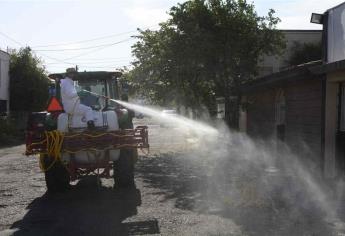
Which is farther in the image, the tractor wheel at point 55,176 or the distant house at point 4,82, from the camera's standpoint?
the distant house at point 4,82

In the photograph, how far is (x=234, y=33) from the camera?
21.2m

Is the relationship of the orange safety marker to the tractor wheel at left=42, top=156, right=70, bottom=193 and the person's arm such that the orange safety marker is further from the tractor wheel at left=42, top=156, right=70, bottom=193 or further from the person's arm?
the tractor wheel at left=42, top=156, right=70, bottom=193

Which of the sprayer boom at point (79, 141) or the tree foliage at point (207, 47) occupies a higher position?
the tree foliage at point (207, 47)

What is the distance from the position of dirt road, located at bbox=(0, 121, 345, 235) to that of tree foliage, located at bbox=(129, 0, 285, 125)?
7.98m

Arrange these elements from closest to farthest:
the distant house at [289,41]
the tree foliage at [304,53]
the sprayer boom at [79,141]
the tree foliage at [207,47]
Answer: the sprayer boom at [79,141]
the tree foliage at [207,47]
the tree foliage at [304,53]
the distant house at [289,41]

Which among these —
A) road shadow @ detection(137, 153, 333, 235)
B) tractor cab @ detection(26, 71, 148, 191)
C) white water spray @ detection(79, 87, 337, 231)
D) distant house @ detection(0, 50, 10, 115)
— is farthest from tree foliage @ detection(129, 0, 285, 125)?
distant house @ detection(0, 50, 10, 115)

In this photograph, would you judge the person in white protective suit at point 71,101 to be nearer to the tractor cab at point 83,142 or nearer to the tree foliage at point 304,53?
the tractor cab at point 83,142

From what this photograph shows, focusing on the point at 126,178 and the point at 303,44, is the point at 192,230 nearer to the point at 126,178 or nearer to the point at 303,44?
the point at 126,178

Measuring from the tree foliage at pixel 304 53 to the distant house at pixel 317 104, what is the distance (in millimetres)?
12557

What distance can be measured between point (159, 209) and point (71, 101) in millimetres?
2765

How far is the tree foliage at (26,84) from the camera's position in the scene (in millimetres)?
37844

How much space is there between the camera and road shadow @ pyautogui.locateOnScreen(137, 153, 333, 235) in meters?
7.75

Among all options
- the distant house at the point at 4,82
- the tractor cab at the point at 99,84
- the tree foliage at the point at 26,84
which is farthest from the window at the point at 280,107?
the tree foliage at the point at 26,84

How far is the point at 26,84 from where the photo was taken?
124 ft
